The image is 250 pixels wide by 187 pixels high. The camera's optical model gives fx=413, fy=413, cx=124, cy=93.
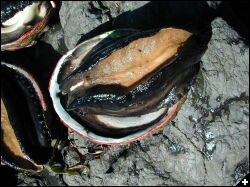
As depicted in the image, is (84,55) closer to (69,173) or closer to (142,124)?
(142,124)

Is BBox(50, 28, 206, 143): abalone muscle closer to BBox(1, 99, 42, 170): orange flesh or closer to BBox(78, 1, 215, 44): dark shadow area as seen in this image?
BBox(78, 1, 215, 44): dark shadow area

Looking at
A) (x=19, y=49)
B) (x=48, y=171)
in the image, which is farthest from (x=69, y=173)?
(x=19, y=49)

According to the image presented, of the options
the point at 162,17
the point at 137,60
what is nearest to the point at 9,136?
the point at 137,60

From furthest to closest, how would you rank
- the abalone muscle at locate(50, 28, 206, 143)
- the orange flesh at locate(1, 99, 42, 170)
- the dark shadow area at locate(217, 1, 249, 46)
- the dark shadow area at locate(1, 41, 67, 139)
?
the dark shadow area at locate(1, 41, 67, 139) → the orange flesh at locate(1, 99, 42, 170) → the dark shadow area at locate(217, 1, 249, 46) → the abalone muscle at locate(50, 28, 206, 143)

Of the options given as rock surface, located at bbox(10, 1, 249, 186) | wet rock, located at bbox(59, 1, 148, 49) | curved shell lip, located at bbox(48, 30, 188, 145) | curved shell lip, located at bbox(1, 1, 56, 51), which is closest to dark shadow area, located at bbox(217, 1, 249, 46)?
rock surface, located at bbox(10, 1, 249, 186)

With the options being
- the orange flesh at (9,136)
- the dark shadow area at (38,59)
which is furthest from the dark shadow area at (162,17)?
the orange flesh at (9,136)

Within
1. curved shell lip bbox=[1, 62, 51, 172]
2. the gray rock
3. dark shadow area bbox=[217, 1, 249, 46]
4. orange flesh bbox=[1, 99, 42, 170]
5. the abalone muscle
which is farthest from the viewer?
orange flesh bbox=[1, 99, 42, 170]

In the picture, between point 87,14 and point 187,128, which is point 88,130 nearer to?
point 187,128
